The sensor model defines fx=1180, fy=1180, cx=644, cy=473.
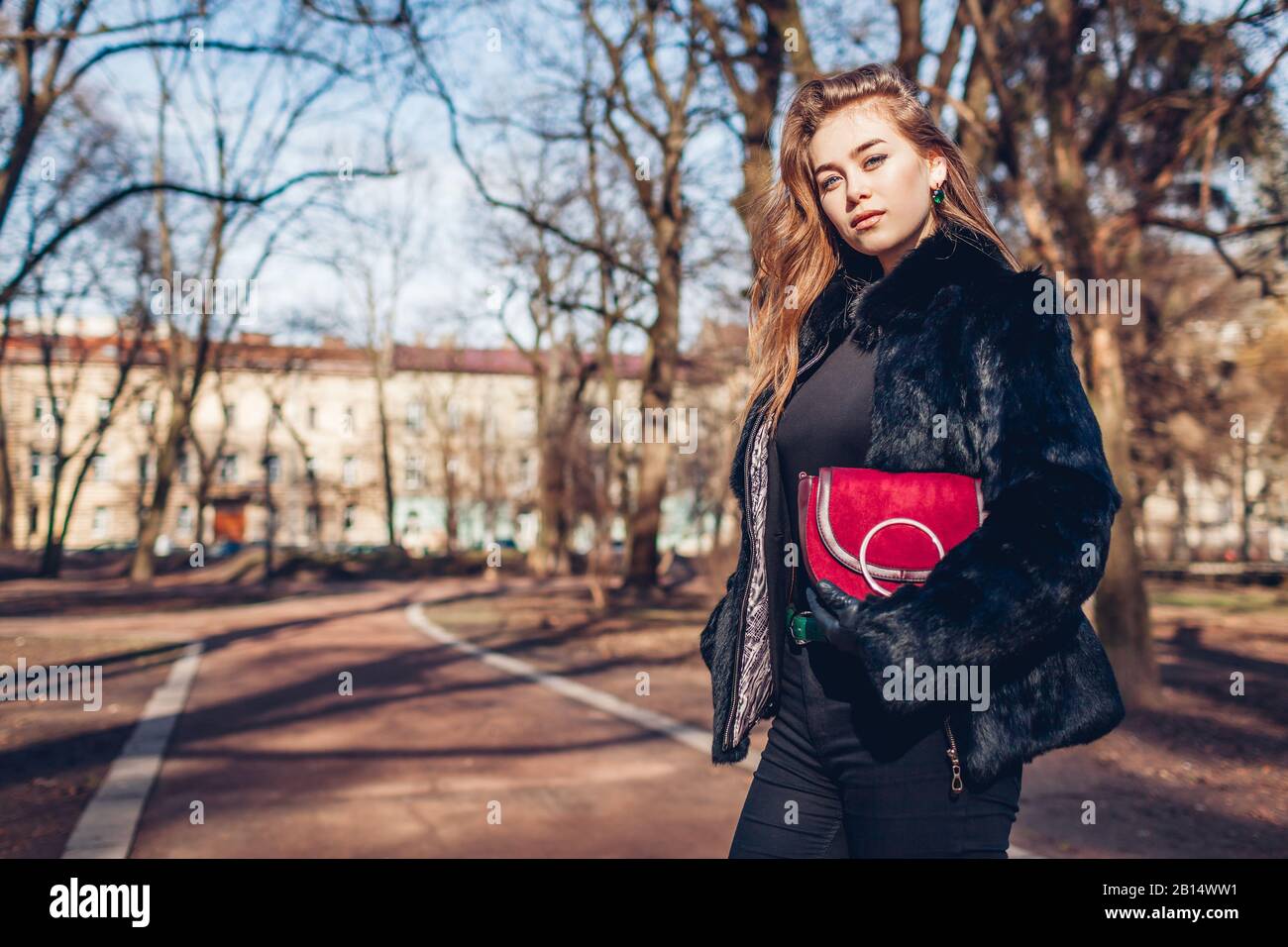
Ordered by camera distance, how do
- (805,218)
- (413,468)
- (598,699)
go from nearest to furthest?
(805,218) → (598,699) → (413,468)

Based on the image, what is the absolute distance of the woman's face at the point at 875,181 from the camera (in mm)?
2184

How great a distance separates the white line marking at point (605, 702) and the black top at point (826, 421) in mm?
3015

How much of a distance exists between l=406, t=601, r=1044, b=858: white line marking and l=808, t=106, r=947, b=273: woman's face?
324cm

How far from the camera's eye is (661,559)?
39969 millimetres

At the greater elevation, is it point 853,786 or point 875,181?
point 875,181

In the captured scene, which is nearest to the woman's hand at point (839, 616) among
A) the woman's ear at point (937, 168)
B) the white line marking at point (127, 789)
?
the woman's ear at point (937, 168)

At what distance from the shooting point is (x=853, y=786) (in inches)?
79.1

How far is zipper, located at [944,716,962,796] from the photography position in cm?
193

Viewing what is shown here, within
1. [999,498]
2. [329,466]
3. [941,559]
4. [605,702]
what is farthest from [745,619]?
[329,466]

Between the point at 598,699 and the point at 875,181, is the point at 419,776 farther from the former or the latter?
the point at 875,181

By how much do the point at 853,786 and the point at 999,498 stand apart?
1.81 feet

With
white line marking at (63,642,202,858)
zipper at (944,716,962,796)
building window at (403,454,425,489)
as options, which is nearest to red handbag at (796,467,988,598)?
zipper at (944,716,962,796)

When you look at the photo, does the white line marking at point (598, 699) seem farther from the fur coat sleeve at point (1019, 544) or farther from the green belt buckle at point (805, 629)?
the fur coat sleeve at point (1019, 544)

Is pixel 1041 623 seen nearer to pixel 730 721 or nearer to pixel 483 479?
pixel 730 721
